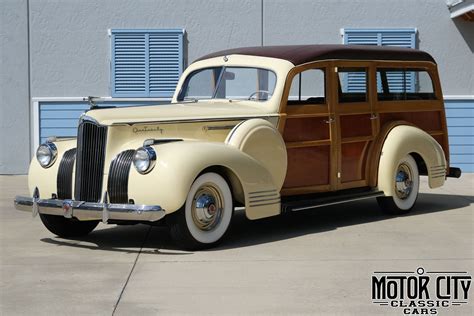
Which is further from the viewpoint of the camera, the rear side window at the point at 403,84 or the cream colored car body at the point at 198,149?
the rear side window at the point at 403,84

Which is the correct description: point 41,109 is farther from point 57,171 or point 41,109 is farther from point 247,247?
point 247,247

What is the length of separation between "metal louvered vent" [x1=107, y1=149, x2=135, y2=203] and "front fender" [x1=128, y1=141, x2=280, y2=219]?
0.06 meters

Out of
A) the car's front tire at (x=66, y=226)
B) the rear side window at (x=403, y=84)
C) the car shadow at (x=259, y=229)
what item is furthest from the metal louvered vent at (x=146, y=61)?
the car's front tire at (x=66, y=226)

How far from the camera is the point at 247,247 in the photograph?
7301 millimetres

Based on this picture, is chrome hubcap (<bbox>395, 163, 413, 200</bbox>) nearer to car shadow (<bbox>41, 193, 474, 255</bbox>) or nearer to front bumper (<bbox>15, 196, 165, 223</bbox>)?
car shadow (<bbox>41, 193, 474, 255</bbox>)

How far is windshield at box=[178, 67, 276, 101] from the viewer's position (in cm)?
836

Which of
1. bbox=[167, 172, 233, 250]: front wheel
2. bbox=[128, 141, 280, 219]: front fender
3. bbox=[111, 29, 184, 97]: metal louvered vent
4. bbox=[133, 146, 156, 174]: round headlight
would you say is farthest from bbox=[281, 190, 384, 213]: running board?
bbox=[111, 29, 184, 97]: metal louvered vent

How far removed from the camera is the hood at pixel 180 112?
7.24 meters

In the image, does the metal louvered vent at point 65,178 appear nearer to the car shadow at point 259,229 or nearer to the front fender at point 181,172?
the car shadow at point 259,229

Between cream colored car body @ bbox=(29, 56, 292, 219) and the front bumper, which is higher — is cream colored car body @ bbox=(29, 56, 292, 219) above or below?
above

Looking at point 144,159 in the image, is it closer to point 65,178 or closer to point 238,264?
point 65,178

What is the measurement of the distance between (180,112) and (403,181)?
2897 mm

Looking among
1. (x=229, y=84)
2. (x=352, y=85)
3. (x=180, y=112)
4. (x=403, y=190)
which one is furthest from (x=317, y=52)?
(x=403, y=190)

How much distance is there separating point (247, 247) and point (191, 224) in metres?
0.60
